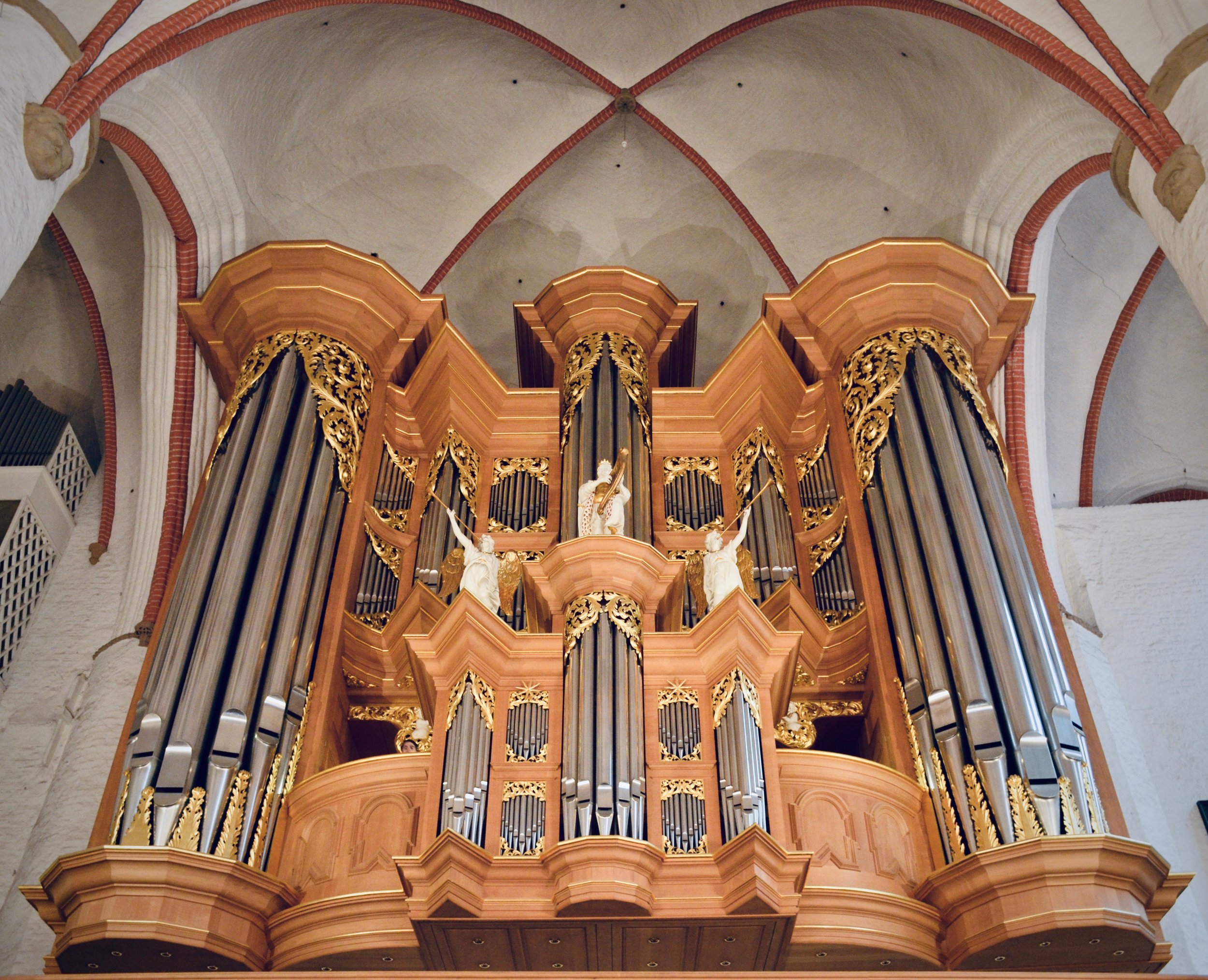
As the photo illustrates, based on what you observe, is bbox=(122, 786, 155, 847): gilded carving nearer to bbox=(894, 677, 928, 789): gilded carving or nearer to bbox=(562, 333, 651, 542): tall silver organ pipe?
bbox=(562, 333, 651, 542): tall silver organ pipe

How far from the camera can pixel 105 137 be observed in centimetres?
805

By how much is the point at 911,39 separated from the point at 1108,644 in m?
4.70

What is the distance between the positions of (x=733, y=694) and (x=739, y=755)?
1.27ft

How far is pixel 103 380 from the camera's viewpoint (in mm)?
10070

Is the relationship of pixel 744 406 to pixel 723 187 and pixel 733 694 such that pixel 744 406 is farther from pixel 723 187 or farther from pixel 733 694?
pixel 733 694

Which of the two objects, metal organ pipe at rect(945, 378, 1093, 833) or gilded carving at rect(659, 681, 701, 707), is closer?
metal organ pipe at rect(945, 378, 1093, 833)

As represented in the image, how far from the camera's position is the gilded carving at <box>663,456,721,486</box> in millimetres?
9242

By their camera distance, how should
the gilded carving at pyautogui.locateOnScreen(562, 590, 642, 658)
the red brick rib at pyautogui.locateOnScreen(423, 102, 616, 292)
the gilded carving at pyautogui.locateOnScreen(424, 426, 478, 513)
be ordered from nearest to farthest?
the gilded carving at pyautogui.locateOnScreen(562, 590, 642, 658), the gilded carving at pyautogui.locateOnScreen(424, 426, 478, 513), the red brick rib at pyautogui.locateOnScreen(423, 102, 616, 292)

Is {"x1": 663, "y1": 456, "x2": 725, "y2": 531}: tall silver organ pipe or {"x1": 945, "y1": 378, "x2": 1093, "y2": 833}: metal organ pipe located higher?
{"x1": 663, "y1": 456, "x2": 725, "y2": 531}: tall silver organ pipe

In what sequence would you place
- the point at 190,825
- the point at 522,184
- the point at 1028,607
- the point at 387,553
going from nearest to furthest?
the point at 190,825
the point at 1028,607
the point at 387,553
the point at 522,184

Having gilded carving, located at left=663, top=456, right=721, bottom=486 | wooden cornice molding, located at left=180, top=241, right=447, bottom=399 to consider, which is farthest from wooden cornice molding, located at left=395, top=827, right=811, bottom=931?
wooden cornice molding, located at left=180, top=241, right=447, bottom=399

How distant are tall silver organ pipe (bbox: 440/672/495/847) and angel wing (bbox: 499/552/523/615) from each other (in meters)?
1.54

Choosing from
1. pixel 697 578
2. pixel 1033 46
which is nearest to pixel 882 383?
pixel 697 578

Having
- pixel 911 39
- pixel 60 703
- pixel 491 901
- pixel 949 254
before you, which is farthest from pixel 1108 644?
pixel 60 703
